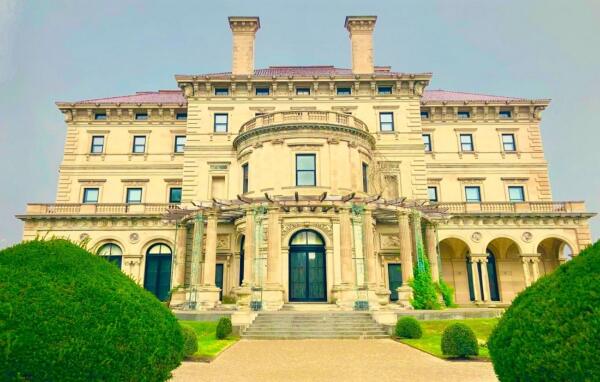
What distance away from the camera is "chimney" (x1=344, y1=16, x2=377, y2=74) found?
120 feet

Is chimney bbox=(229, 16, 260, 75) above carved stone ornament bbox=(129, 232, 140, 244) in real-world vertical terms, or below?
above

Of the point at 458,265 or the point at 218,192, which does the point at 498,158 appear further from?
the point at 218,192

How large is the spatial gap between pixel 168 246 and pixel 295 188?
42.0 ft

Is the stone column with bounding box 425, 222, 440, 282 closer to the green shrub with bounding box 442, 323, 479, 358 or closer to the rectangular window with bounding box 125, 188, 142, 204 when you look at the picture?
the green shrub with bounding box 442, 323, 479, 358

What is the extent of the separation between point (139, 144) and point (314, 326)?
25704 mm

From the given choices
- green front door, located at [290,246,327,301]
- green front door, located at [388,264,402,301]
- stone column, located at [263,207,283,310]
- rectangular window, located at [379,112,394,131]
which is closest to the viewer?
stone column, located at [263,207,283,310]

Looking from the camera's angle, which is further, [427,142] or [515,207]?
[427,142]

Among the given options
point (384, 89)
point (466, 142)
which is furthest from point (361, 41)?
point (466, 142)

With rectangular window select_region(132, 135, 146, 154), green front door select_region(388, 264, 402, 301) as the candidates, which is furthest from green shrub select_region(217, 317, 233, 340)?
rectangular window select_region(132, 135, 146, 154)

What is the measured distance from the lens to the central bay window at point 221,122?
34.7 metres

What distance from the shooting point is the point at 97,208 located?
34.7 metres

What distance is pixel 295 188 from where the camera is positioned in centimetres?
2873

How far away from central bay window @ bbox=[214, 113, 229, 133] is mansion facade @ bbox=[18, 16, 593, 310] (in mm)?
112

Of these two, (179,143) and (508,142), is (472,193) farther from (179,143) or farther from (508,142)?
(179,143)
